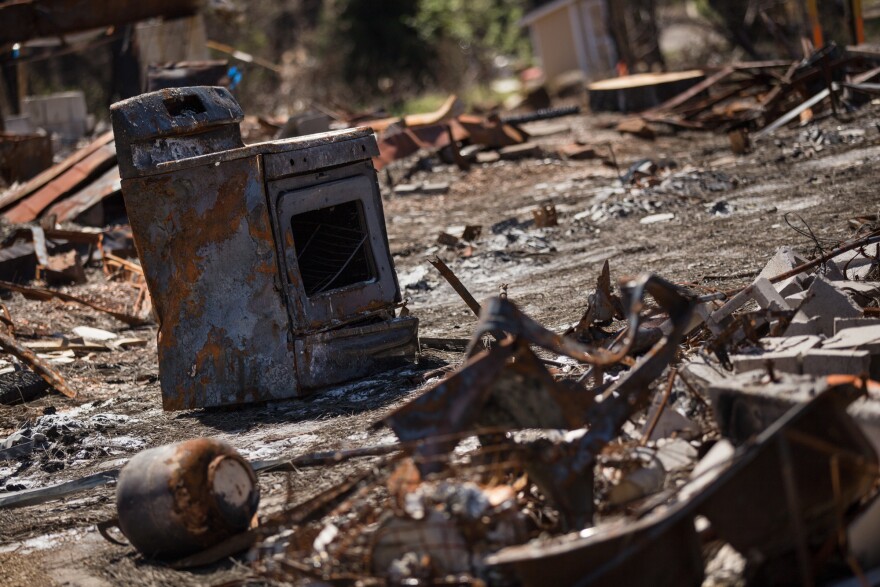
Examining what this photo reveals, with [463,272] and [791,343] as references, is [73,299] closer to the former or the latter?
[463,272]

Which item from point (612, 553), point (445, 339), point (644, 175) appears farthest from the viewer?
point (644, 175)

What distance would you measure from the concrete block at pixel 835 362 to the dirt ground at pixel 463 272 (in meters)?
2.06

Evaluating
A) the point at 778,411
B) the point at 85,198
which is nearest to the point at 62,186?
the point at 85,198

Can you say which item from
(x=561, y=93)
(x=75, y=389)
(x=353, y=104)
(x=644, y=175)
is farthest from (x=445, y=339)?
(x=353, y=104)

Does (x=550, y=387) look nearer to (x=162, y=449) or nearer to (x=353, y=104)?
(x=162, y=449)

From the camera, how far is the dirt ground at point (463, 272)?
5.19 metres

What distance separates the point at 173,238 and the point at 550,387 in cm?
363

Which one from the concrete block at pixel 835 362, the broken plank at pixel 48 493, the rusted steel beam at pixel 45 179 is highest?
the rusted steel beam at pixel 45 179

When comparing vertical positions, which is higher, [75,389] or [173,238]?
[173,238]

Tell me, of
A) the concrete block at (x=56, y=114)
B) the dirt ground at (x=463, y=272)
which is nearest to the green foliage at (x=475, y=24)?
the concrete block at (x=56, y=114)

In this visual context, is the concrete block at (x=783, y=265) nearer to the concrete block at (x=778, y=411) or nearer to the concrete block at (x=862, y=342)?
the concrete block at (x=862, y=342)

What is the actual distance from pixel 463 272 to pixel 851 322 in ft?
17.7

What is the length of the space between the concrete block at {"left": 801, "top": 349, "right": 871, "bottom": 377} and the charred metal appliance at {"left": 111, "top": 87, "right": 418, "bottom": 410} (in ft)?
10.2

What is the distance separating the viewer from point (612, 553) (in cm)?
309
